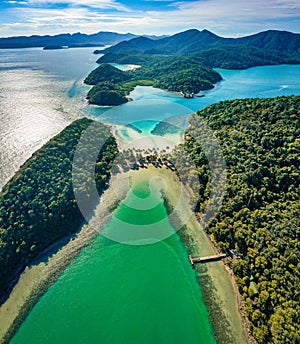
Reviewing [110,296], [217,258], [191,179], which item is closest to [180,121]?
[191,179]

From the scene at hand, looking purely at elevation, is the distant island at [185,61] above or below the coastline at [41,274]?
above

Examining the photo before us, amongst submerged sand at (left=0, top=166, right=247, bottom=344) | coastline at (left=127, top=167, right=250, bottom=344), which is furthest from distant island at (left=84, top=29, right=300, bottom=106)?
coastline at (left=127, top=167, right=250, bottom=344)

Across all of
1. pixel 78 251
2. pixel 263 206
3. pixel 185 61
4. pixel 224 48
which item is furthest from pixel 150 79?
pixel 78 251

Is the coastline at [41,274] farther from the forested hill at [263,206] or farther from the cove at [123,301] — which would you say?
the forested hill at [263,206]

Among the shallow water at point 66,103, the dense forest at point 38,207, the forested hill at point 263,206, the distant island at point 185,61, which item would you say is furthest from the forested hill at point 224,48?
the dense forest at point 38,207

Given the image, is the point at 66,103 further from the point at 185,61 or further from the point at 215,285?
the point at 215,285

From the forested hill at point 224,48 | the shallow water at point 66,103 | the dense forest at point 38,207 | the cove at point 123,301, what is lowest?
the cove at point 123,301
